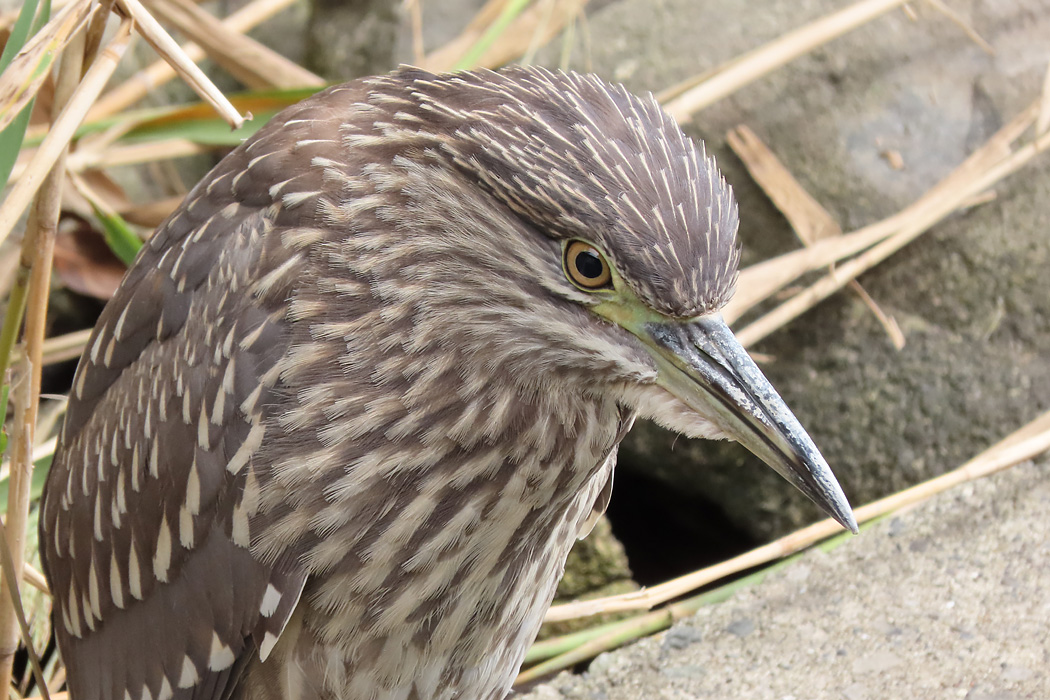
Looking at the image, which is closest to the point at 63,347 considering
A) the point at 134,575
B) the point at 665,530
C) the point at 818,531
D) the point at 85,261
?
the point at 85,261

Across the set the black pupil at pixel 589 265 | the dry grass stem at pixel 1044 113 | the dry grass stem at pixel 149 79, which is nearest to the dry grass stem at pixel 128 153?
the dry grass stem at pixel 149 79

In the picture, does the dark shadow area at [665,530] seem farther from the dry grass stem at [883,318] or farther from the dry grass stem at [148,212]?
the dry grass stem at [148,212]

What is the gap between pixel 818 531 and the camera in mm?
2566

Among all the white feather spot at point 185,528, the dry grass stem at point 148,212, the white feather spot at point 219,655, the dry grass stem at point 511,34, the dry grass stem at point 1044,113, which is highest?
the dry grass stem at point 511,34

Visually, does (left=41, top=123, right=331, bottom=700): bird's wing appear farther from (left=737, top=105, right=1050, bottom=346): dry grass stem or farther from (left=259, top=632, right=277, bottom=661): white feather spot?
(left=737, top=105, right=1050, bottom=346): dry grass stem

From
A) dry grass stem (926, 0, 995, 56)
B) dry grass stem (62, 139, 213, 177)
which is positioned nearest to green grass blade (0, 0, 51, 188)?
dry grass stem (62, 139, 213, 177)

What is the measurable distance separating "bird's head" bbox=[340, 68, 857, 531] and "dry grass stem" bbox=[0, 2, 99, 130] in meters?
0.49

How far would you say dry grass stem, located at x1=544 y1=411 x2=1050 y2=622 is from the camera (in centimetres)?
251

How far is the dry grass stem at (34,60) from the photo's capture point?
154cm

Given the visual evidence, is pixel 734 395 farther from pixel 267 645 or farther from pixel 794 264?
pixel 794 264

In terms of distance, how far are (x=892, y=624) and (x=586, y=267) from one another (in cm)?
139

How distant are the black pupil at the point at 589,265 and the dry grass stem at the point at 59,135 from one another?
32.0 inches

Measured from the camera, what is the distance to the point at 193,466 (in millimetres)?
1784

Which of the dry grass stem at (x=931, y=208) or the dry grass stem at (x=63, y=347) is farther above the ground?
the dry grass stem at (x=931, y=208)
